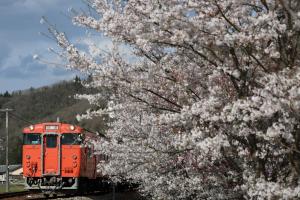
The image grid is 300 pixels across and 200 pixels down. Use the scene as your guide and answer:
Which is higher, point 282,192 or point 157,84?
point 157,84

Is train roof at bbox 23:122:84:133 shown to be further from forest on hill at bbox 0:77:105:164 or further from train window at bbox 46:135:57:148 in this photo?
forest on hill at bbox 0:77:105:164

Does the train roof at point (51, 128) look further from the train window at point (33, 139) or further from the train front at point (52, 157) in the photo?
the train window at point (33, 139)

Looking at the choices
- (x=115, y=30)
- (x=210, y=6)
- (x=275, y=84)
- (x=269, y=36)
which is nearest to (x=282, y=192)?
(x=275, y=84)

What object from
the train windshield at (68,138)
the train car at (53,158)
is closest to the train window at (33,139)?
the train car at (53,158)

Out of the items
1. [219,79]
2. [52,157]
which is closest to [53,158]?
[52,157]

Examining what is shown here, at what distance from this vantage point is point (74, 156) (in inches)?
853

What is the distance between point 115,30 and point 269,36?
2333 millimetres

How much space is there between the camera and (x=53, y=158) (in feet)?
71.5

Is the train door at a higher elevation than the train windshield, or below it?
below

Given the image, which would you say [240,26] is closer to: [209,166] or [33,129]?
[209,166]

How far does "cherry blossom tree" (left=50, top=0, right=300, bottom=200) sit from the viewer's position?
6.29m

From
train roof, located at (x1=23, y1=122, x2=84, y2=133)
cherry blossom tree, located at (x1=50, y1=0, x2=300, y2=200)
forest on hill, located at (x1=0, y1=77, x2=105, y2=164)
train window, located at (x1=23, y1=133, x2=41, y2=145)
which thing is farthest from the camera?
forest on hill, located at (x1=0, y1=77, x2=105, y2=164)

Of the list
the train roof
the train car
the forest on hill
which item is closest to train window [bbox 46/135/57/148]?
the train car

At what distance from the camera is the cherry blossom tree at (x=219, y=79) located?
6.29 m
